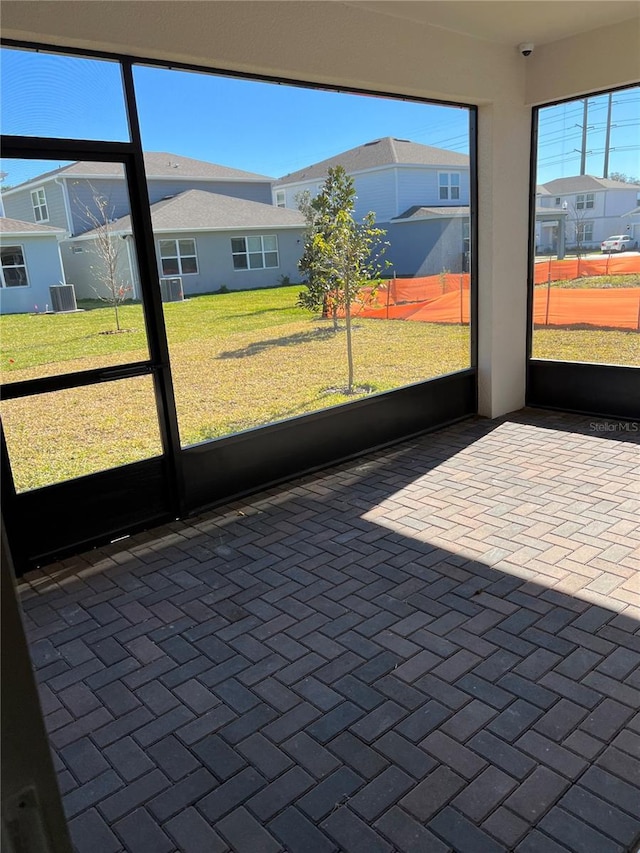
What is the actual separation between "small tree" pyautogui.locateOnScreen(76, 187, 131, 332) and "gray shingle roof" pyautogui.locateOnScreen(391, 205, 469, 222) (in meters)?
2.34

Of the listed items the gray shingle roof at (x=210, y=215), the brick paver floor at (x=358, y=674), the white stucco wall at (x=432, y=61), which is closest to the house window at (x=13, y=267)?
the gray shingle roof at (x=210, y=215)

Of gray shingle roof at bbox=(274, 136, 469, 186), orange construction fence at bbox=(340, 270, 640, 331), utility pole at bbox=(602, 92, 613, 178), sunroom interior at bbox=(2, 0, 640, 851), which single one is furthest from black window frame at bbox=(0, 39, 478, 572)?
utility pole at bbox=(602, 92, 613, 178)

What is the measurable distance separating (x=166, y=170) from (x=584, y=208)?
11.8ft

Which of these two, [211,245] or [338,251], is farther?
[338,251]

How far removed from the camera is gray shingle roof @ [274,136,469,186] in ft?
14.1

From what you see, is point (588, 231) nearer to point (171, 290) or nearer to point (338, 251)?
point (338, 251)

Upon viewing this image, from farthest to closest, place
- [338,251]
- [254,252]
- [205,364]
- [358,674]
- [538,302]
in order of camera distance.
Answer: [538,302] → [338,251] → [254,252] → [205,364] → [358,674]

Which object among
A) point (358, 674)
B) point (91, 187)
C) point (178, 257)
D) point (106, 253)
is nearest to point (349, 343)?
point (178, 257)

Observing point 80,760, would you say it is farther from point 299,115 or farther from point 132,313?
point 299,115

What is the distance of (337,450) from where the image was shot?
4668 millimetres

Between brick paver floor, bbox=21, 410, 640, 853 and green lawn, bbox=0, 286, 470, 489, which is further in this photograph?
green lawn, bbox=0, 286, 470, 489

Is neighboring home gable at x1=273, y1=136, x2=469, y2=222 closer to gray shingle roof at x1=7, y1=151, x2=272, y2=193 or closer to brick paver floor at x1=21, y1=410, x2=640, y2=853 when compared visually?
gray shingle roof at x1=7, y1=151, x2=272, y2=193

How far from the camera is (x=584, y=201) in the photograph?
519 centimetres

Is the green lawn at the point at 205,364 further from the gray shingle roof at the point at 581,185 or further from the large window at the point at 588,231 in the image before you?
the gray shingle roof at the point at 581,185
